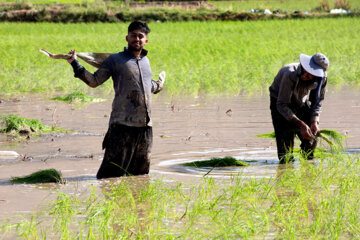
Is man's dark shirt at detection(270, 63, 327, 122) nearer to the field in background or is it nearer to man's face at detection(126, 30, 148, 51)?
man's face at detection(126, 30, 148, 51)

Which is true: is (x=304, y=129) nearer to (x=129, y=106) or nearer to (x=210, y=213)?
(x=129, y=106)

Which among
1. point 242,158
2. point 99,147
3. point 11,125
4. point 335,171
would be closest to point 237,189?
point 335,171

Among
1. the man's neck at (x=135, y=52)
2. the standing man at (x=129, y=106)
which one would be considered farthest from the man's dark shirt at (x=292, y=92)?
the man's neck at (x=135, y=52)

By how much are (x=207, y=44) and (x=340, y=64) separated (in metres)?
5.12

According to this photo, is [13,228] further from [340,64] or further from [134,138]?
[340,64]

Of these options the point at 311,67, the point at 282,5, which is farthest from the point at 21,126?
the point at 282,5

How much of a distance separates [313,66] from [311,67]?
1.1 inches

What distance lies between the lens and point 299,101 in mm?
5812

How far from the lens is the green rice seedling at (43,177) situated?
17.0 ft

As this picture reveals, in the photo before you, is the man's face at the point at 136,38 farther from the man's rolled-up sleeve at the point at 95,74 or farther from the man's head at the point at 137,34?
the man's rolled-up sleeve at the point at 95,74

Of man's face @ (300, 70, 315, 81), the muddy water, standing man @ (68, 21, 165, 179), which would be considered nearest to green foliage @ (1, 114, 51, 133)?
the muddy water

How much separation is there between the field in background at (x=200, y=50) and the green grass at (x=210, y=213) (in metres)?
5.92

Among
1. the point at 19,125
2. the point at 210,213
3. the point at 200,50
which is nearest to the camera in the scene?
the point at 210,213

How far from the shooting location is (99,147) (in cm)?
677
